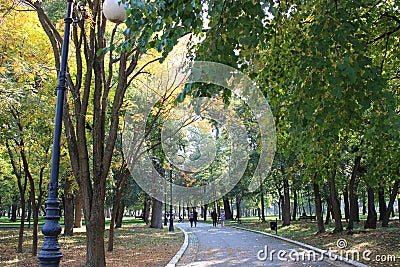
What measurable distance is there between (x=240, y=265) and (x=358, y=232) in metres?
8.51

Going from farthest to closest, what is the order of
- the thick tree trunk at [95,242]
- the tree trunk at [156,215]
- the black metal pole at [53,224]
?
the tree trunk at [156,215]
the thick tree trunk at [95,242]
the black metal pole at [53,224]

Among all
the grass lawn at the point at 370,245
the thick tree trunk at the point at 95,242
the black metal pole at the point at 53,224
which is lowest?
the grass lawn at the point at 370,245

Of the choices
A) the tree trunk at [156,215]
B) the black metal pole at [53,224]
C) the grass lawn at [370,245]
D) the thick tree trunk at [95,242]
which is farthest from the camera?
the tree trunk at [156,215]

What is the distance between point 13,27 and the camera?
410 inches

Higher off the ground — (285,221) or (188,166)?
(188,166)

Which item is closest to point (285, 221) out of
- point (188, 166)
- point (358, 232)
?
point (188, 166)

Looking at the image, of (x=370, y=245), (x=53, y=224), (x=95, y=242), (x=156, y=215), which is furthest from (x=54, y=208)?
(x=156, y=215)

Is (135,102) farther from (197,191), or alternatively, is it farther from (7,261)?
(197,191)

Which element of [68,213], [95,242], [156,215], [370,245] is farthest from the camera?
[156,215]

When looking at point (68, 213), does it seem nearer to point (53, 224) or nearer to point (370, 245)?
point (370, 245)

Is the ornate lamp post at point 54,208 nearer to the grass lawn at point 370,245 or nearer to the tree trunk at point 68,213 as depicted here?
the grass lawn at point 370,245

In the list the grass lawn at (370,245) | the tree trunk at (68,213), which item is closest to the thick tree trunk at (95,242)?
the grass lawn at (370,245)

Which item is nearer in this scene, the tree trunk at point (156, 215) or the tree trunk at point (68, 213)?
the tree trunk at point (68, 213)

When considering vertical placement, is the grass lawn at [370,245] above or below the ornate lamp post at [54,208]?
below
